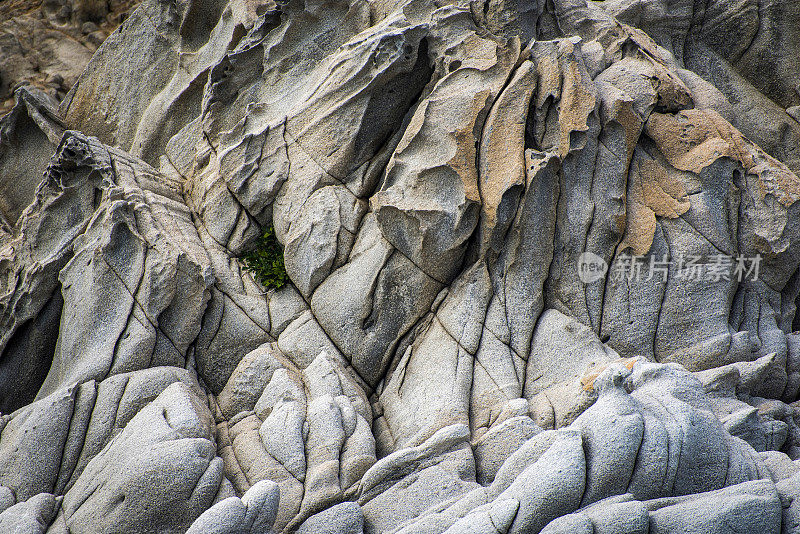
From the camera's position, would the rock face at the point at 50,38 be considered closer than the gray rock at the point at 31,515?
No

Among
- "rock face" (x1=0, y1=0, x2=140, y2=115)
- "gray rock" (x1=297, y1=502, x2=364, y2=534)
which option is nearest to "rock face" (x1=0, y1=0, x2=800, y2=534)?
"gray rock" (x1=297, y1=502, x2=364, y2=534)

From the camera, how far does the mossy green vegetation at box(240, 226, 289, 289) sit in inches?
629

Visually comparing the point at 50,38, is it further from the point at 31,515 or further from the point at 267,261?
the point at 31,515

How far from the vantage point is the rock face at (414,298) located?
1105 centimetres

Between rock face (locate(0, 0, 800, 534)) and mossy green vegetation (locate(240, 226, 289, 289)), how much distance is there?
25 cm

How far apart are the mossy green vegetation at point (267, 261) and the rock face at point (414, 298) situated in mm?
254

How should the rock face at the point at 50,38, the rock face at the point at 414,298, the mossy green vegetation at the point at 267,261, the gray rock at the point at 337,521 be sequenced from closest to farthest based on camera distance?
→ the gray rock at the point at 337,521
the rock face at the point at 414,298
the mossy green vegetation at the point at 267,261
the rock face at the point at 50,38

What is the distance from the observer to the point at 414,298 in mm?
14820

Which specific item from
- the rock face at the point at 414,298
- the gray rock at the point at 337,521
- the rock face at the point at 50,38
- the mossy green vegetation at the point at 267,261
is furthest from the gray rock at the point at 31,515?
the rock face at the point at 50,38

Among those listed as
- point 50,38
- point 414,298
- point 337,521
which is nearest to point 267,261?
point 414,298

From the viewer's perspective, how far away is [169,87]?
21.6 m

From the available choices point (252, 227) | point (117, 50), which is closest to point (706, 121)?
point (252, 227)

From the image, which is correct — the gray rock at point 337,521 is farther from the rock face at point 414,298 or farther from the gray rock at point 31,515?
the gray rock at point 31,515

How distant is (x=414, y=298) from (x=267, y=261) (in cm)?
435
